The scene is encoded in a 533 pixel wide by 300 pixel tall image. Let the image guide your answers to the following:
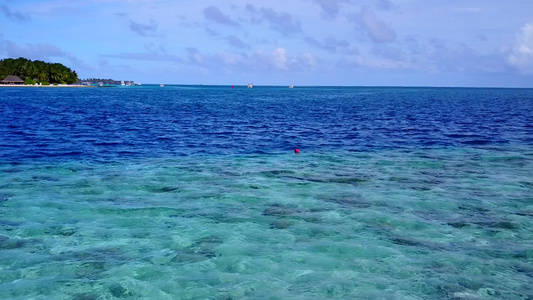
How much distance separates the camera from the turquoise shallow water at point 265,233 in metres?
11.6

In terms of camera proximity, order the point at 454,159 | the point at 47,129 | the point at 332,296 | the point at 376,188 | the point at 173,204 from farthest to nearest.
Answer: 1. the point at 47,129
2. the point at 454,159
3. the point at 376,188
4. the point at 173,204
5. the point at 332,296

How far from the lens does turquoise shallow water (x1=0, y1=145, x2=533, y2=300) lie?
1155cm

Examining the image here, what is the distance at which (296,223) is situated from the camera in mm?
16391

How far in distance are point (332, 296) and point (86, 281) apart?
630cm

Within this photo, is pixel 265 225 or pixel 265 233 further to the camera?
pixel 265 225

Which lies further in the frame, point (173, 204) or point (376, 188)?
point (376, 188)

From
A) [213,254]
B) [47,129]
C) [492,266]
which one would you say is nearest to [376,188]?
[492,266]

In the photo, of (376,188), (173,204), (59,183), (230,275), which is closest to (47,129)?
(59,183)

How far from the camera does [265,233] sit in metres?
15.4

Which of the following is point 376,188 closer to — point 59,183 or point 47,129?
point 59,183

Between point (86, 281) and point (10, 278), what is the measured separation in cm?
208

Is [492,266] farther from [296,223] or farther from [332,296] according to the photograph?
[296,223]

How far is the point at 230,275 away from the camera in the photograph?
480 inches

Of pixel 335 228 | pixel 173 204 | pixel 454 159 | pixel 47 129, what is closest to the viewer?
pixel 335 228
